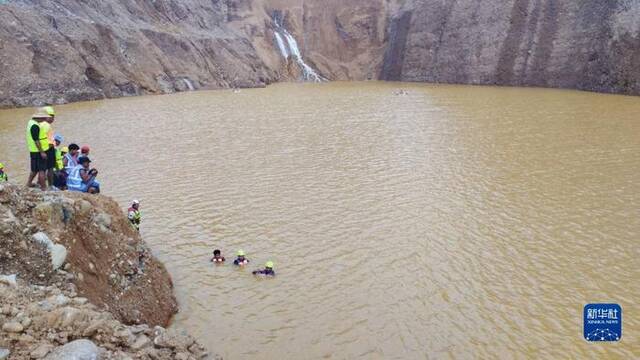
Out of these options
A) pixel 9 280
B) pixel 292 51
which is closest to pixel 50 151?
pixel 9 280

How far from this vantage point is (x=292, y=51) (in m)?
70.6

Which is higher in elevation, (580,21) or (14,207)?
(580,21)

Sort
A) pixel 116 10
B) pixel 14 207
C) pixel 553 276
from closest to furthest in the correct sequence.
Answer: pixel 14 207 < pixel 553 276 < pixel 116 10

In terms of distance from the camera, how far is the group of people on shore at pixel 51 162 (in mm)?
10203

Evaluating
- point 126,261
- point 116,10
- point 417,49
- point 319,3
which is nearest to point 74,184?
point 126,261

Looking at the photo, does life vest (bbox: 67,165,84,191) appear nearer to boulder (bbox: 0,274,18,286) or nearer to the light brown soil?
the light brown soil

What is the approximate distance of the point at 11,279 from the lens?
21.3 ft

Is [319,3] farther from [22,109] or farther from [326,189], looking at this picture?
[326,189]

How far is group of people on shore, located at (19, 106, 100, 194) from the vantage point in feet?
33.5

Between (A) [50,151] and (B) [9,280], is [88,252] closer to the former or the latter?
(B) [9,280]

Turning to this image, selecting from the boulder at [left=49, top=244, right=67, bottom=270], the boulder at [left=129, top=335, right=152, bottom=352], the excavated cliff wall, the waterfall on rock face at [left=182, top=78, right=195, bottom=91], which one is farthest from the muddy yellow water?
the waterfall on rock face at [left=182, top=78, right=195, bottom=91]

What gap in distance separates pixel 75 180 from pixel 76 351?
6194 mm

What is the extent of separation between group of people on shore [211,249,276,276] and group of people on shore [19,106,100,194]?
288 centimetres

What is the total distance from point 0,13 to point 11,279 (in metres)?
40.0
